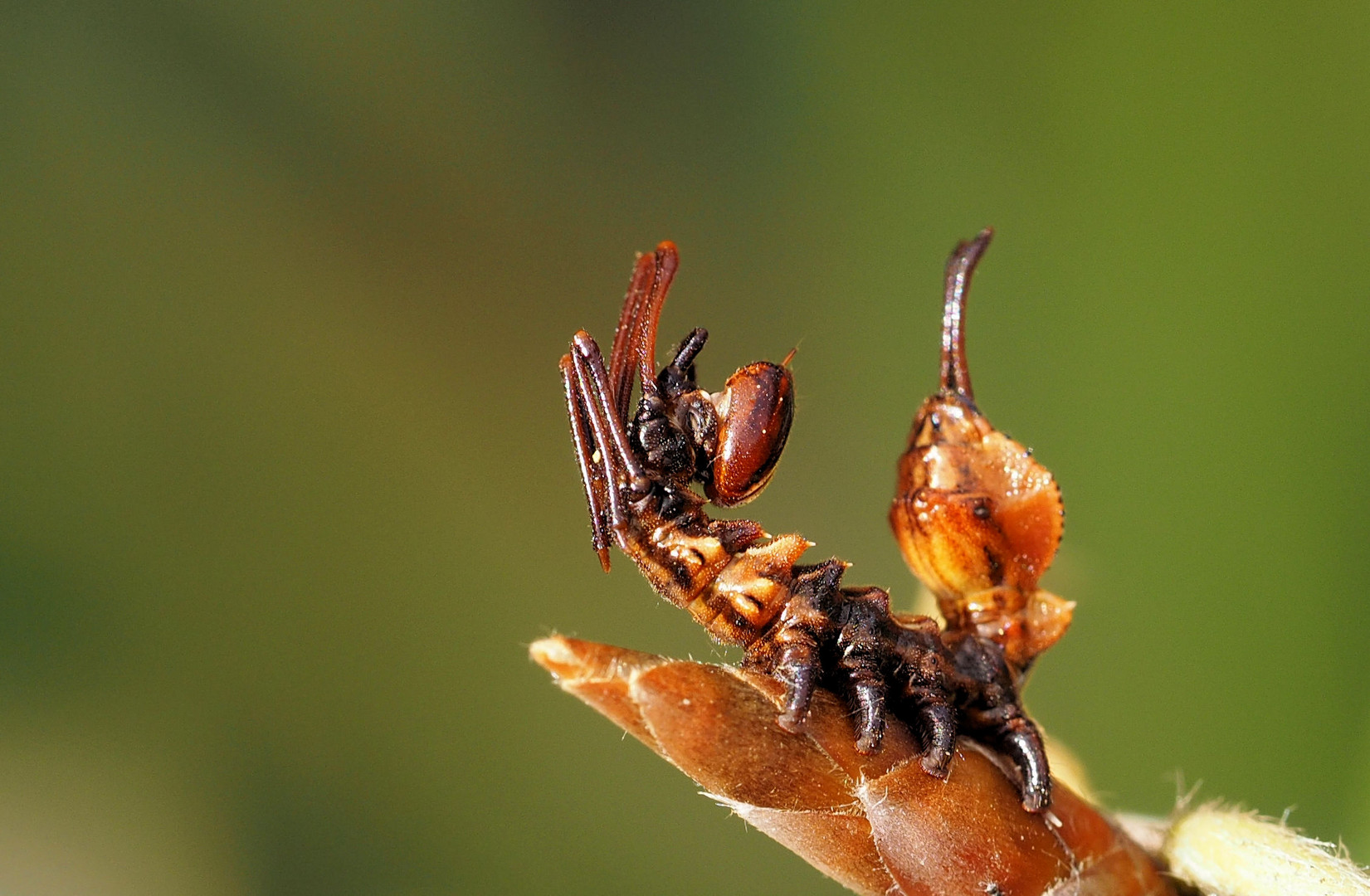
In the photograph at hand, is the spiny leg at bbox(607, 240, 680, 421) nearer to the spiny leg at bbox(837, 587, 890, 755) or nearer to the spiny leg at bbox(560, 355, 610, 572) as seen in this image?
the spiny leg at bbox(560, 355, 610, 572)

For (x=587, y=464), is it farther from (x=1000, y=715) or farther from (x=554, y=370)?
(x=554, y=370)

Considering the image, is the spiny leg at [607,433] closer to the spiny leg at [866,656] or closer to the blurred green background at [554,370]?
the spiny leg at [866,656]

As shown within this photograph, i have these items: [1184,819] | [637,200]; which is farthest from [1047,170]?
[1184,819]

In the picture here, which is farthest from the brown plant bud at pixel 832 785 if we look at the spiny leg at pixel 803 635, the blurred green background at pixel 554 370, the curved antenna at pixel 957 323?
the blurred green background at pixel 554 370

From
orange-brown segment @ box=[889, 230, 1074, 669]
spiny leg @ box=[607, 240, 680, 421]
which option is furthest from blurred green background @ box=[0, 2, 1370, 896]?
spiny leg @ box=[607, 240, 680, 421]

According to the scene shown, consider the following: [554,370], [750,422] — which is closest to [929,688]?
[750,422]

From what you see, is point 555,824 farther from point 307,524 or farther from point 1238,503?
point 1238,503
